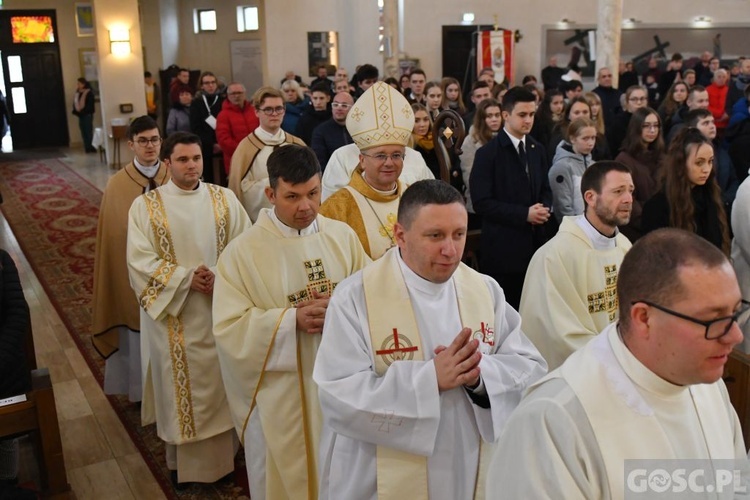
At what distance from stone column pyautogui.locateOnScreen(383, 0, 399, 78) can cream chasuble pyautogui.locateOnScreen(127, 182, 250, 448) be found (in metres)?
13.3

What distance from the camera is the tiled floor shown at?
4.29 meters

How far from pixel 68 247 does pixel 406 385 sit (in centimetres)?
778

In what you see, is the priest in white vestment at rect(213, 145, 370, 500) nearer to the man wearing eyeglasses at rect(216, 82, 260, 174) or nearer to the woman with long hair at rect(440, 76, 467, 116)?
the man wearing eyeglasses at rect(216, 82, 260, 174)

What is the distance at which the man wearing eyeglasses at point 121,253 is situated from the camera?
16.4 feet

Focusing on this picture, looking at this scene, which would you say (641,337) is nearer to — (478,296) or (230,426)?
(478,296)

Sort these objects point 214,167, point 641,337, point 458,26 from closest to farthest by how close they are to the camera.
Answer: point 641,337 < point 214,167 < point 458,26

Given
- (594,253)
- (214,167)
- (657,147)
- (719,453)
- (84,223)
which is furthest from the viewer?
(84,223)

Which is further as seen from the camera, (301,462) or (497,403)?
(301,462)

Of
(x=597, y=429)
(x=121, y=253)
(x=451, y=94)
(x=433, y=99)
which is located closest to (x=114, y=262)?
(x=121, y=253)

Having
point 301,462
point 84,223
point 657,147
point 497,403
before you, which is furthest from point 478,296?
point 84,223

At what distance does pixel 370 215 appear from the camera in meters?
4.18

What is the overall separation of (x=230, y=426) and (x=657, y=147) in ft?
13.6

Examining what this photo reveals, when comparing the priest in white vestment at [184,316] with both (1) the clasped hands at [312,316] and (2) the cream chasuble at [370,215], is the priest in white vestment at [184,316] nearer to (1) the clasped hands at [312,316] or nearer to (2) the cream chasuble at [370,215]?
(2) the cream chasuble at [370,215]

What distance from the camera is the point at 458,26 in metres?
19.0
